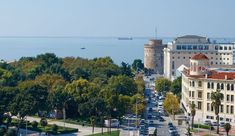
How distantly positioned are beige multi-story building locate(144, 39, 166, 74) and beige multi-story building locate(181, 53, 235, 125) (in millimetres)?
58182

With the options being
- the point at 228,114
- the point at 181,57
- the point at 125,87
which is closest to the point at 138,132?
the point at 228,114

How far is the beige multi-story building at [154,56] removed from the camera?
4594 inches

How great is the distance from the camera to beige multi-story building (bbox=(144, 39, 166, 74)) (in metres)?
117

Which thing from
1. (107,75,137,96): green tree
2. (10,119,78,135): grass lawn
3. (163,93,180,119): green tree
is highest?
(107,75,137,96): green tree

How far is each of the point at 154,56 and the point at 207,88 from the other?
63261 mm

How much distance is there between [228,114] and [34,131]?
2032cm

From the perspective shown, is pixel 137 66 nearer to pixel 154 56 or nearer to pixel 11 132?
pixel 154 56

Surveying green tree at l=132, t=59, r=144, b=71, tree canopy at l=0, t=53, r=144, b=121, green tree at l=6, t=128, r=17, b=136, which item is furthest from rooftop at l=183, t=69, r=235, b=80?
green tree at l=132, t=59, r=144, b=71

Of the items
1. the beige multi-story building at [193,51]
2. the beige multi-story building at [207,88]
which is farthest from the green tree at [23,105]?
the beige multi-story building at [193,51]

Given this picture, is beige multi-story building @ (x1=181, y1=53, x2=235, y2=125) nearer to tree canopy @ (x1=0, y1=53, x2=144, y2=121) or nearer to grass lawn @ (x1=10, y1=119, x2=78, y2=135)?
tree canopy @ (x1=0, y1=53, x2=144, y2=121)

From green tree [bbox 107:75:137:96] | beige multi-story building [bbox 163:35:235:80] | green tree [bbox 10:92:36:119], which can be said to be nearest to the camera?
green tree [bbox 10:92:36:119]

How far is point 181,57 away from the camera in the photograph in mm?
94250

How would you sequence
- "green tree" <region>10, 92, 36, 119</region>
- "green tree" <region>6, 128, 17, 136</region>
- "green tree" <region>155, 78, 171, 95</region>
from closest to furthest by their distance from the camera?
"green tree" <region>6, 128, 17, 136</region> → "green tree" <region>10, 92, 36, 119</region> → "green tree" <region>155, 78, 171, 95</region>

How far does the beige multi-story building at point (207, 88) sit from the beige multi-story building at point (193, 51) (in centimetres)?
3561
